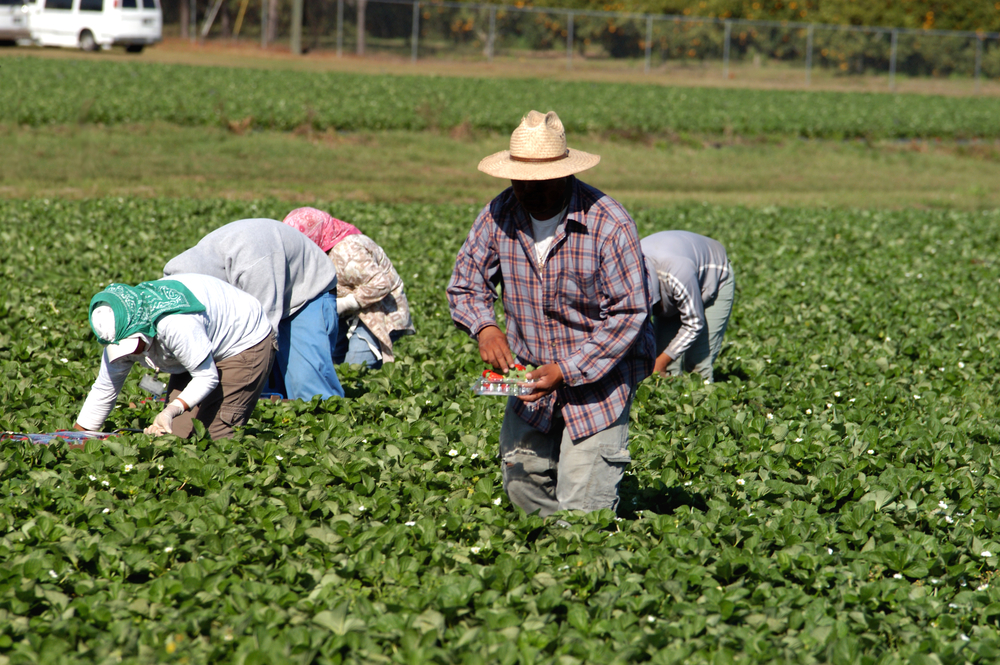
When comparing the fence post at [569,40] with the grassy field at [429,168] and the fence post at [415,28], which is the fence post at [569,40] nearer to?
the fence post at [415,28]

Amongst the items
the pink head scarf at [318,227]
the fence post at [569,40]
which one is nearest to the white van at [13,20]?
the fence post at [569,40]

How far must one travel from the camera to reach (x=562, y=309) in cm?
414

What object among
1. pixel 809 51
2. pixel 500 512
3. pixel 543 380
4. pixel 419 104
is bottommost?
pixel 500 512

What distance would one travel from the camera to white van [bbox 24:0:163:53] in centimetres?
3391

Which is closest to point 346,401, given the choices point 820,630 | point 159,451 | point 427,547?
point 159,451

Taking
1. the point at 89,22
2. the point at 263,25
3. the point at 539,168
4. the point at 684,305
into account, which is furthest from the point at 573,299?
the point at 263,25

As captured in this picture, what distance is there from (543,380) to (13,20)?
118 ft

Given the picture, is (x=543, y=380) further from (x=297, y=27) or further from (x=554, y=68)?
(x=554, y=68)

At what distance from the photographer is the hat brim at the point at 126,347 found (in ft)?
14.8

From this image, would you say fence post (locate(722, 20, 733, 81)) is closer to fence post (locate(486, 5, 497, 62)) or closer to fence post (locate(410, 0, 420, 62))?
fence post (locate(486, 5, 497, 62))

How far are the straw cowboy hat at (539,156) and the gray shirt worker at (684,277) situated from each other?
2.03m

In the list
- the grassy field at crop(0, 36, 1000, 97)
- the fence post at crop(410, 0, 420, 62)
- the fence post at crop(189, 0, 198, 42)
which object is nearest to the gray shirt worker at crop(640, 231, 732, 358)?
the grassy field at crop(0, 36, 1000, 97)

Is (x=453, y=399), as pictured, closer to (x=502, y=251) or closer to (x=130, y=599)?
(x=502, y=251)

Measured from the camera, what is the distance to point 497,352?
159 inches
